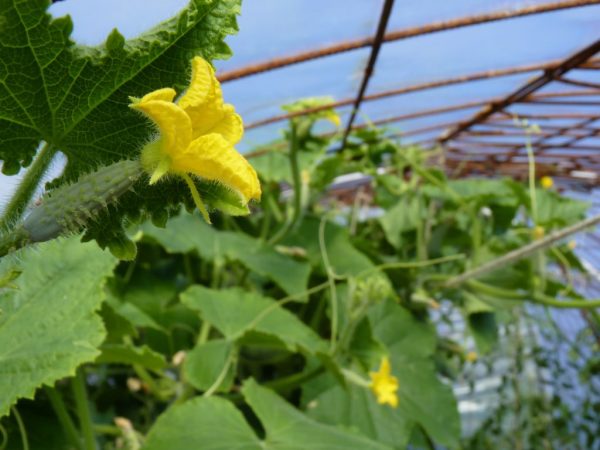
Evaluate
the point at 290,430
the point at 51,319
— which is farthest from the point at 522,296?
the point at 51,319

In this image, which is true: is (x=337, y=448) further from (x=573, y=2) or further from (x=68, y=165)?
(x=573, y=2)

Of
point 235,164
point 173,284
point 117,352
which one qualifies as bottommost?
point 173,284

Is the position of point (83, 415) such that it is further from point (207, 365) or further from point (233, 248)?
point (233, 248)

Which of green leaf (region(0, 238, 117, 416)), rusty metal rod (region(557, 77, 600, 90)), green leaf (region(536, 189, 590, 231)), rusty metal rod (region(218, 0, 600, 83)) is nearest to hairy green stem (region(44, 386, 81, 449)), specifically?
green leaf (region(0, 238, 117, 416))

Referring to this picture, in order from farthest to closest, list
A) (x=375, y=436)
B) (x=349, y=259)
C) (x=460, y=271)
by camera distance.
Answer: (x=460, y=271) → (x=349, y=259) → (x=375, y=436)

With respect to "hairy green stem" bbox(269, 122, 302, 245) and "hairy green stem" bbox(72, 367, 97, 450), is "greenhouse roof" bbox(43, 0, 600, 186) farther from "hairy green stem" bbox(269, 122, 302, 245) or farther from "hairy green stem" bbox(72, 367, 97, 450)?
"hairy green stem" bbox(72, 367, 97, 450)

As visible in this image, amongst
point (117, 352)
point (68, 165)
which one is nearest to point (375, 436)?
point (117, 352)

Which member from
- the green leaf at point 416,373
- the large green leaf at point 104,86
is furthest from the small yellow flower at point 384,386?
the large green leaf at point 104,86
